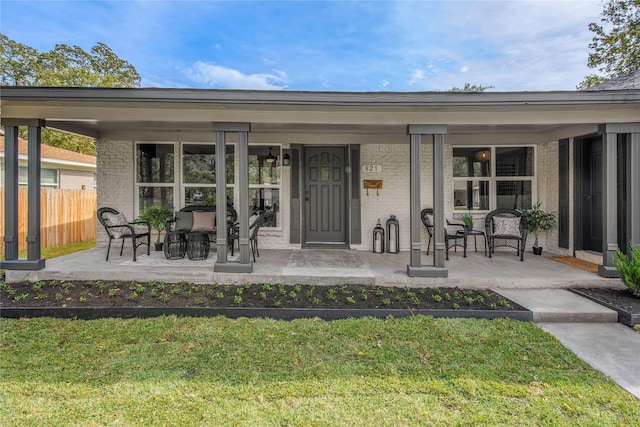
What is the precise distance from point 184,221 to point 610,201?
6.41m

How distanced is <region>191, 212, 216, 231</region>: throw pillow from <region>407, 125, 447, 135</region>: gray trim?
11.7ft

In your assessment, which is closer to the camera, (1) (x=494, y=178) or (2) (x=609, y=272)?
(2) (x=609, y=272)

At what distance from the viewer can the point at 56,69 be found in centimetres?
1474

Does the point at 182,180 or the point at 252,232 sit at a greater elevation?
the point at 182,180

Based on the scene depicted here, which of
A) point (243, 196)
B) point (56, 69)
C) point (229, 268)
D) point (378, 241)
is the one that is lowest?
point (229, 268)

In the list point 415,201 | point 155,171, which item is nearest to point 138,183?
point 155,171

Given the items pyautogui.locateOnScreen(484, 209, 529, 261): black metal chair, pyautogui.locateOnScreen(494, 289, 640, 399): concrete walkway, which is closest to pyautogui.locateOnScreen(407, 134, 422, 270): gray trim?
pyautogui.locateOnScreen(494, 289, 640, 399): concrete walkway

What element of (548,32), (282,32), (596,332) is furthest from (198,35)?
(596,332)

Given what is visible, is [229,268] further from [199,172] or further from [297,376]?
[199,172]

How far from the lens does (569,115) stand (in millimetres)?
4629

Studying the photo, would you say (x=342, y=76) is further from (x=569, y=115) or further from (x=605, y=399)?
(x=605, y=399)

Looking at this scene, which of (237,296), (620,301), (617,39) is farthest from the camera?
(617,39)

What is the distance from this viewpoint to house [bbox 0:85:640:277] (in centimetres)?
462

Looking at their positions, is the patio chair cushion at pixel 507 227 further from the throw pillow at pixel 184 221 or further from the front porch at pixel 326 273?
the throw pillow at pixel 184 221
